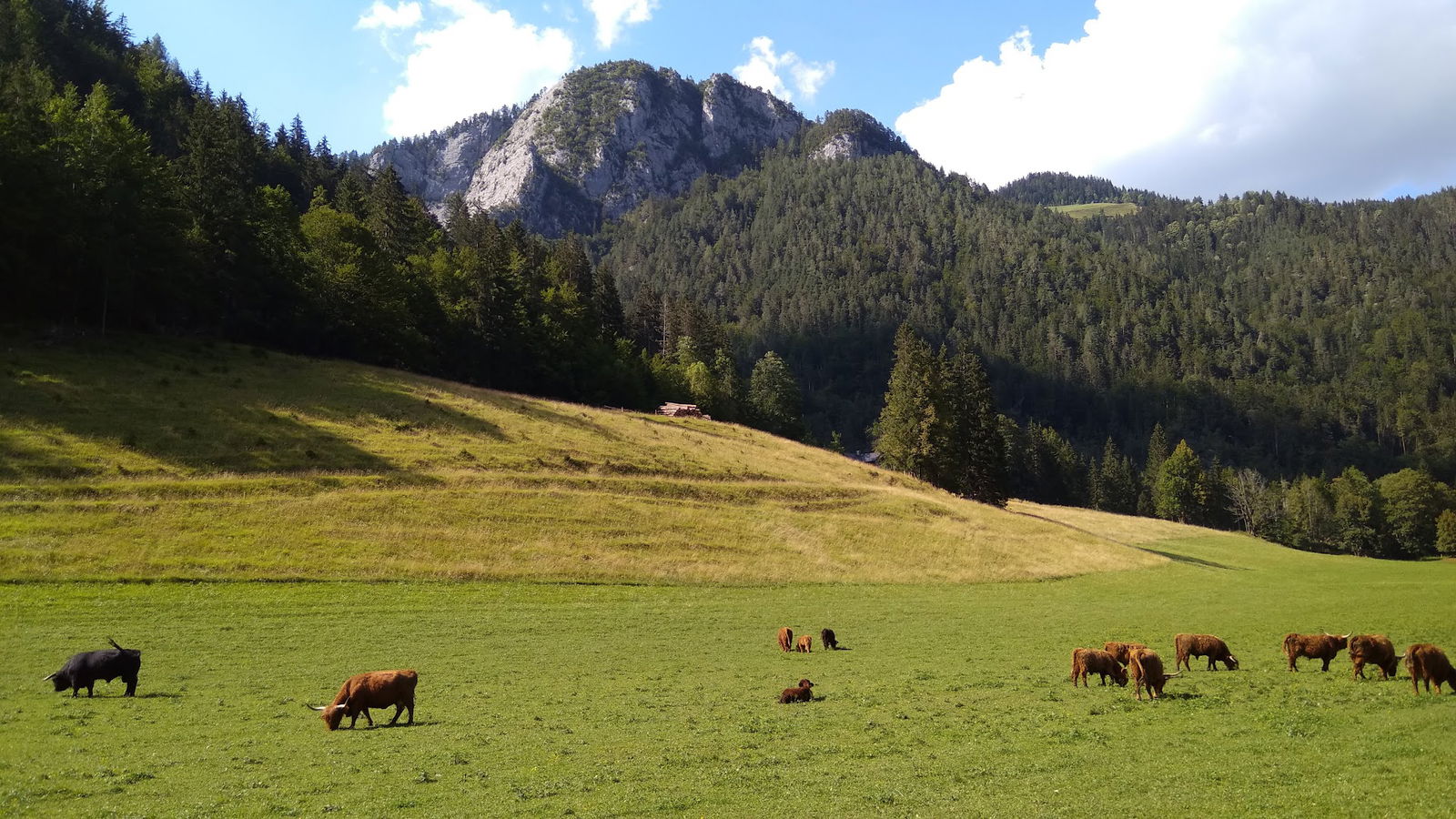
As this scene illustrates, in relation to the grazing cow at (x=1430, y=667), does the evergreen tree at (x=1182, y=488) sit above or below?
above

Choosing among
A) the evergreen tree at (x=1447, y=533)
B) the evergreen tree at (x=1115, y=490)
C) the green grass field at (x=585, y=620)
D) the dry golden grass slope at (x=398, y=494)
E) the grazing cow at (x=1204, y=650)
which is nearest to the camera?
the green grass field at (x=585, y=620)

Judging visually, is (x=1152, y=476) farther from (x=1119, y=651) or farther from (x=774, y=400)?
(x=1119, y=651)

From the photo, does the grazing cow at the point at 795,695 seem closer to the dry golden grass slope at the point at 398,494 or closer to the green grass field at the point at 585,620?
the green grass field at the point at 585,620

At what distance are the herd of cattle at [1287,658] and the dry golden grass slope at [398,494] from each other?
25688mm

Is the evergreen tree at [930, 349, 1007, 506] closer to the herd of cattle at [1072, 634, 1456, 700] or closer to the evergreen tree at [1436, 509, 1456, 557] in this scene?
the herd of cattle at [1072, 634, 1456, 700]

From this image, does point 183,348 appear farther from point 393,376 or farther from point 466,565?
point 466,565

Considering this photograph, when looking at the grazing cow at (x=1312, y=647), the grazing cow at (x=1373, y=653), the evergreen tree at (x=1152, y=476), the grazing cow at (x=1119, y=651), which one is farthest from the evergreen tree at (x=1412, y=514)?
the grazing cow at (x=1119, y=651)

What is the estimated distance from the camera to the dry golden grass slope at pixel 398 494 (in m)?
41.5

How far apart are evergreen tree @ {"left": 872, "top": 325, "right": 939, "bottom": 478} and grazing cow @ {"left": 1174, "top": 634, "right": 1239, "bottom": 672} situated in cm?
5720

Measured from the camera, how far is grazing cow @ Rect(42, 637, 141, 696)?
20688 millimetres

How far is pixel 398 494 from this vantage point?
50.6 metres

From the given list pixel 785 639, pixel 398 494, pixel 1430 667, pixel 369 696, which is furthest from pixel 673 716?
pixel 398 494

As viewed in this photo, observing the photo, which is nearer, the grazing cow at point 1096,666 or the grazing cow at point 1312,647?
the grazing cow at point 1096,666

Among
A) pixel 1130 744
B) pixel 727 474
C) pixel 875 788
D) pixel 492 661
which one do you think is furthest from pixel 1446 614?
pixel 727 474
